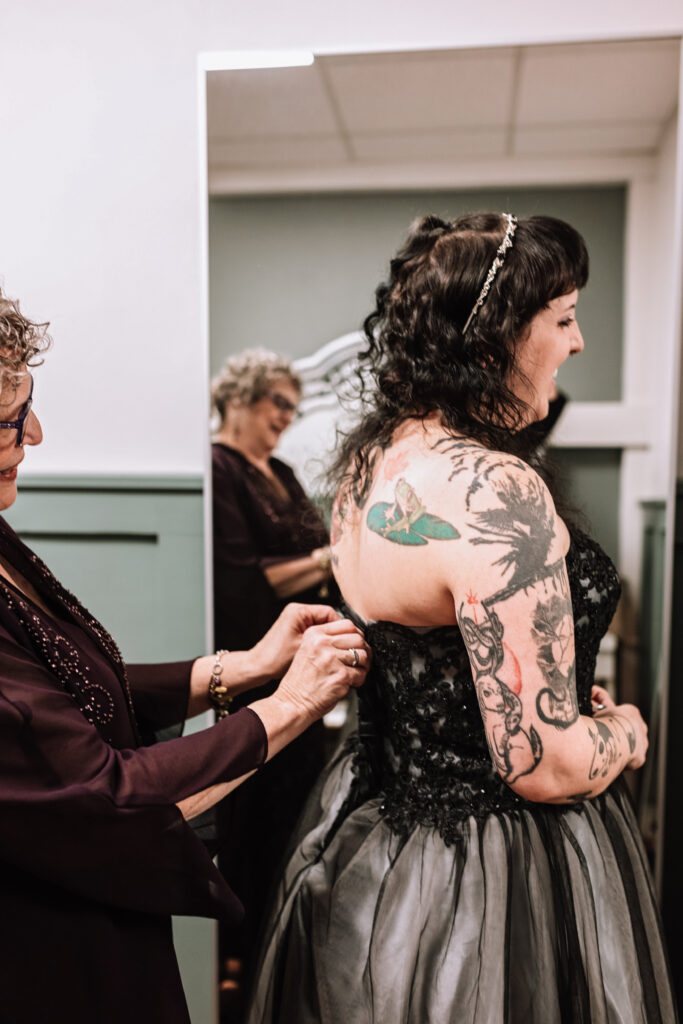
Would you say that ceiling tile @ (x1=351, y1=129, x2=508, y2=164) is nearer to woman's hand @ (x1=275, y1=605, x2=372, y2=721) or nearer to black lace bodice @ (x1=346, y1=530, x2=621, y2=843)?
black lace bodice @ (x1=346, y1=530, x2=621, y2=843)

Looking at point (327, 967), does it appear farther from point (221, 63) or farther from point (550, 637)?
point (221, 63)

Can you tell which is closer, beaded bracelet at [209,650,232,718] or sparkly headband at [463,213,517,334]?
sparkly headband at [463,213,517,334]

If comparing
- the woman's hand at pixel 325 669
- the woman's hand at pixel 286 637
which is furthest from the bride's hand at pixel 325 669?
the woman's hand at pixel 286 637

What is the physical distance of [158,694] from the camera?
126 cm

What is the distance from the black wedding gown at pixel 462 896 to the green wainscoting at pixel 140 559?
52 cm

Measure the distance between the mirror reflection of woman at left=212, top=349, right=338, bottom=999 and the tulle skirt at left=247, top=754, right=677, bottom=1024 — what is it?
0.40 m

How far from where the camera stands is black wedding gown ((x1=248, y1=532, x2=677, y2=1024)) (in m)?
1.02

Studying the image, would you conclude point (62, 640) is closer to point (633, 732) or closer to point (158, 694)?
point (158, 694)

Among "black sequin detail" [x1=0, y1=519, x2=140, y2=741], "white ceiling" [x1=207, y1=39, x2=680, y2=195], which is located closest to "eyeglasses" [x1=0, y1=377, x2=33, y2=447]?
"black sequin detail" [x1=0, y1=519, x2=140, y2=741]

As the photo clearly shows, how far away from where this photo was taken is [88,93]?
1.54 m

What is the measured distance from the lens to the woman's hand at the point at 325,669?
1.10m

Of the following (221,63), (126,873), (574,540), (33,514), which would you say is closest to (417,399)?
(574,540)

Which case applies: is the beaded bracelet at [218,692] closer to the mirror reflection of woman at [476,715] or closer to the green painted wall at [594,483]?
the mirror reflection of woman at [476,715]

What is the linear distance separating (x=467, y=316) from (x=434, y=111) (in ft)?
1.85
